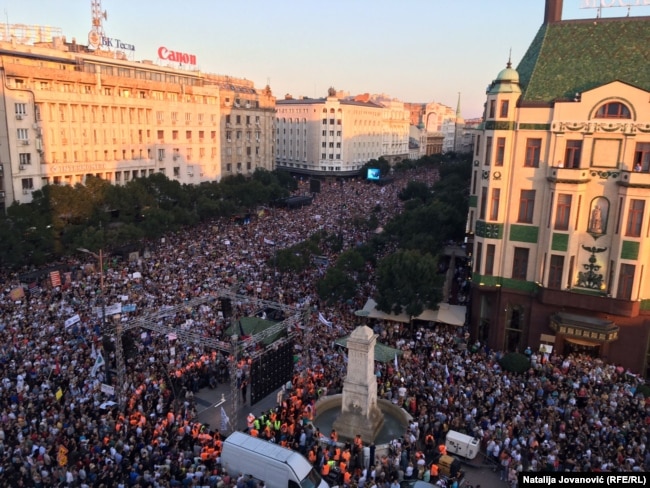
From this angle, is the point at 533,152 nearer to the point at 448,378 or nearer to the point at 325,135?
the point at 448,378

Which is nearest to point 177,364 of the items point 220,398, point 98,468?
point 220,398

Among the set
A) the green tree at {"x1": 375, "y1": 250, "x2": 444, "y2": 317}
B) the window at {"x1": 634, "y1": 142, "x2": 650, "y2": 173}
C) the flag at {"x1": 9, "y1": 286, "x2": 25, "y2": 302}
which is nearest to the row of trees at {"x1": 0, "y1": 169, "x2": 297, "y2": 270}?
the flag at {"x1": 9, "y1": 286, "x2": 25, "y2": 302}

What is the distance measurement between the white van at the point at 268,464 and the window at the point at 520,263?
A: 1936 centimetres

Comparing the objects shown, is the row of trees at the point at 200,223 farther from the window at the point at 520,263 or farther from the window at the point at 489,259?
the window at the point at 520,263

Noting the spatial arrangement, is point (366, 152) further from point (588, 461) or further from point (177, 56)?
point (588, 461)

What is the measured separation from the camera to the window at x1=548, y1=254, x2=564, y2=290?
104 feet

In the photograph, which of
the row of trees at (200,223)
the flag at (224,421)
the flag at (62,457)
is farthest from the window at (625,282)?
the flag at (62,457)

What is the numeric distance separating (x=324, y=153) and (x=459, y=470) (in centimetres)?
11784

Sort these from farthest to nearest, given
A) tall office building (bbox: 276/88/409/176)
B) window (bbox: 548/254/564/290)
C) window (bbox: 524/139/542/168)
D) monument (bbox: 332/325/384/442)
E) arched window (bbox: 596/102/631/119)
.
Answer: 1. tall office building (bbox: 276/88/409/176)
2. window (bbox: 524/139/542/168)
3. window (bbox: 548/254/564/290)
4. arched window (bbox: 596/102/631/119)
5. monument (bbox: 332/325/384/442)

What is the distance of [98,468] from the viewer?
1947 centimetres

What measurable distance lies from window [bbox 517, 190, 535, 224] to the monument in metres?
15.0

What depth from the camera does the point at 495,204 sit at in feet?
110

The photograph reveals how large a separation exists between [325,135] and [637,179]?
353 feet

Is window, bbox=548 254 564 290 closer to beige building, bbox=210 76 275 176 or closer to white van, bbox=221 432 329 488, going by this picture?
white van, bbox=221 432 329 488
